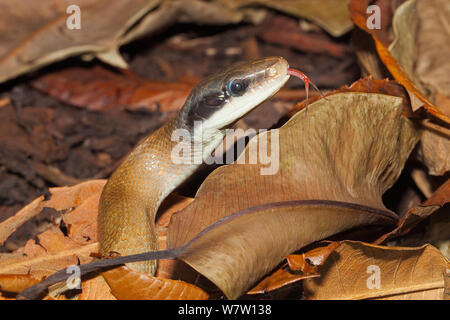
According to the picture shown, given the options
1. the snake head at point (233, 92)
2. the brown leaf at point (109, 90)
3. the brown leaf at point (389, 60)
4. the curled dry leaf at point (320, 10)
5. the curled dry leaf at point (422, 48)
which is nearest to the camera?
the brown leaf at point (389, 60)

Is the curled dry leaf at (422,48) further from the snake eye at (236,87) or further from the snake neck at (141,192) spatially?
the snake neck at (141,192)

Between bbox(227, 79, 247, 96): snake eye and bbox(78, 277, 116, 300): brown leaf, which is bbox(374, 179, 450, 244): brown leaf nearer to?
bbox(227, 79, 247, 96): snake eye

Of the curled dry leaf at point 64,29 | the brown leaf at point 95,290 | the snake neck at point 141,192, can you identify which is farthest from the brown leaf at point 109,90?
the brown leaf at point 95,290

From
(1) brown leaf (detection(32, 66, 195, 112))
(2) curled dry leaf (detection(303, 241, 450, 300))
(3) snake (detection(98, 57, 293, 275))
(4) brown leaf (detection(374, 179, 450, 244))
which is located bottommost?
(2) curled dry leaf (detection(303, 241, 450, 300))

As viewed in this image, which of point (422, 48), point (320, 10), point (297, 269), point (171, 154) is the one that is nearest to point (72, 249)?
point (171, 154)

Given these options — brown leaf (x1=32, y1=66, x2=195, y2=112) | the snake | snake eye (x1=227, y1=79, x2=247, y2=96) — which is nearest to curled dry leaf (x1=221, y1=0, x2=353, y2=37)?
brown leaf (x1=32, y1=66, x2=195, y2=112)

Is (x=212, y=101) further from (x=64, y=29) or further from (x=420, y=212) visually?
(x=64, y=29)

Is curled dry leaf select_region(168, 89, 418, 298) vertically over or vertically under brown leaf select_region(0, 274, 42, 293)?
over
